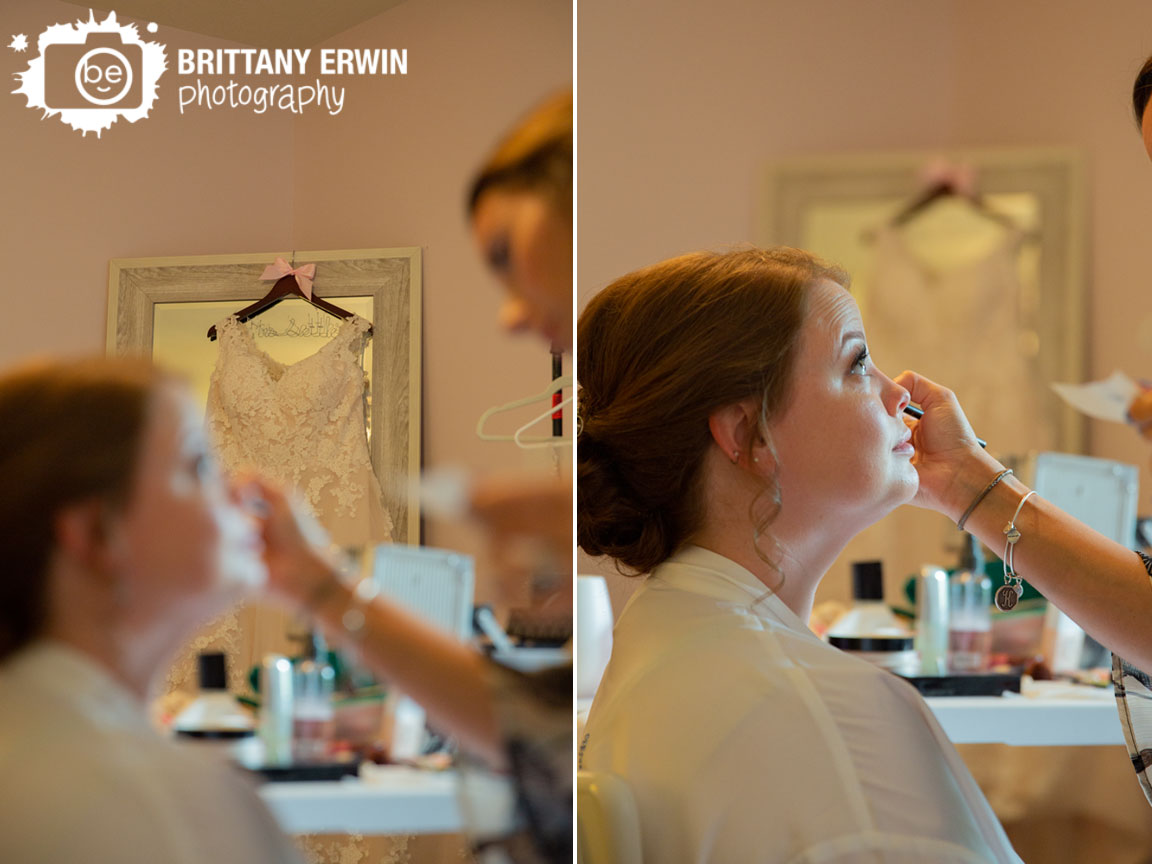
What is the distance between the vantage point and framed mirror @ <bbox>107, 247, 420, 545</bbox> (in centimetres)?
47

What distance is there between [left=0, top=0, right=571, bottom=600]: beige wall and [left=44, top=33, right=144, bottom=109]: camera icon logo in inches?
0.5

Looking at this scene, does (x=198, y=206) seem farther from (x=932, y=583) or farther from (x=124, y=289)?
(x=932, y=583)

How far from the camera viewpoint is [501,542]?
58 centimetres

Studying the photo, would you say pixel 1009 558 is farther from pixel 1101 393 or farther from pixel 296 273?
pixel 1101 393

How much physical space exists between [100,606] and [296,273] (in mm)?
184

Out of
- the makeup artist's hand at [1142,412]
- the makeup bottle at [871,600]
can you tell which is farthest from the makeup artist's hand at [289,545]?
the makeup artist's hand at [1142,412]

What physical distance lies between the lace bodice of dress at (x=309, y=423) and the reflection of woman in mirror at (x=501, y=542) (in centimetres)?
2

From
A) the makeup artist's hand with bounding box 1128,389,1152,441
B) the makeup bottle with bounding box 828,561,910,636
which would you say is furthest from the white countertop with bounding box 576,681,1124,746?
the makeup artist's hand with bounding box 1128,389,1152,441

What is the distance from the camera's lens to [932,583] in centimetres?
190

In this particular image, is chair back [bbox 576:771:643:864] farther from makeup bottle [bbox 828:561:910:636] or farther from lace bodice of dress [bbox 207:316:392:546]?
makeup bottle [bbox 828:561:910:636]

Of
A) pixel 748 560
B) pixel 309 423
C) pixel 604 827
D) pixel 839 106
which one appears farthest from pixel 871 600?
pixel 309 423

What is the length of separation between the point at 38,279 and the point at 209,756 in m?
0.23

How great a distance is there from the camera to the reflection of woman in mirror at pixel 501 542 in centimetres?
53

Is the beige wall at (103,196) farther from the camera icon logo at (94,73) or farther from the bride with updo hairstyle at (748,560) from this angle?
the bride with updo hairstyle at (748,560)
